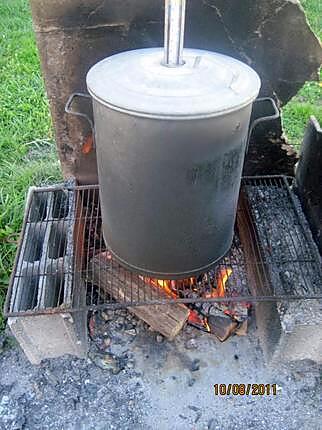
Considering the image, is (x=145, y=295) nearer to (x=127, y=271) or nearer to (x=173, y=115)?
(x=127, y=271)

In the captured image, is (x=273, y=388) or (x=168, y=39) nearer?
(x=168, y=39)

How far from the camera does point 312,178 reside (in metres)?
1.93

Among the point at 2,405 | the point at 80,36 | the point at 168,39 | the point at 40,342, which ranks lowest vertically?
the point at 2,405

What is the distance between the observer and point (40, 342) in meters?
1.71

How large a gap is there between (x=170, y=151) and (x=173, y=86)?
187 mm

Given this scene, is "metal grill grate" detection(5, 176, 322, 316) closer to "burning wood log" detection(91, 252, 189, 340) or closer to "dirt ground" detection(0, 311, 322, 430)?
"burning wood log" detection(91, 252, 189, 340)

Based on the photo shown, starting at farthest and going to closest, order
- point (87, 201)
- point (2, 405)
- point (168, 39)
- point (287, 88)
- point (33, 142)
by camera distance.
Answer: point (33, 142) < point (87, 201) < point (287, 88) < point (2, 405) < point (168, 39)

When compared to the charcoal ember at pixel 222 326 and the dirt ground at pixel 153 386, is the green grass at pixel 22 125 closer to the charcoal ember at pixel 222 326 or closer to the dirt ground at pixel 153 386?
the dirt ground at pixel 153 386

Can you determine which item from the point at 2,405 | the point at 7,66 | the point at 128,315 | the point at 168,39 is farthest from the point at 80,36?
the point at 7,66

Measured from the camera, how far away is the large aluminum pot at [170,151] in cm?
120

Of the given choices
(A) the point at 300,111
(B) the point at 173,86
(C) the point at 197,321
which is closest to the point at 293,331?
(C) the point at 197,321

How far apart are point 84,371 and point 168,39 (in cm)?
130

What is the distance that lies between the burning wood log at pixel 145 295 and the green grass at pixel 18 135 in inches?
20.5

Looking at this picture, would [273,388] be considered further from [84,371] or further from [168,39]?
[168,39]
